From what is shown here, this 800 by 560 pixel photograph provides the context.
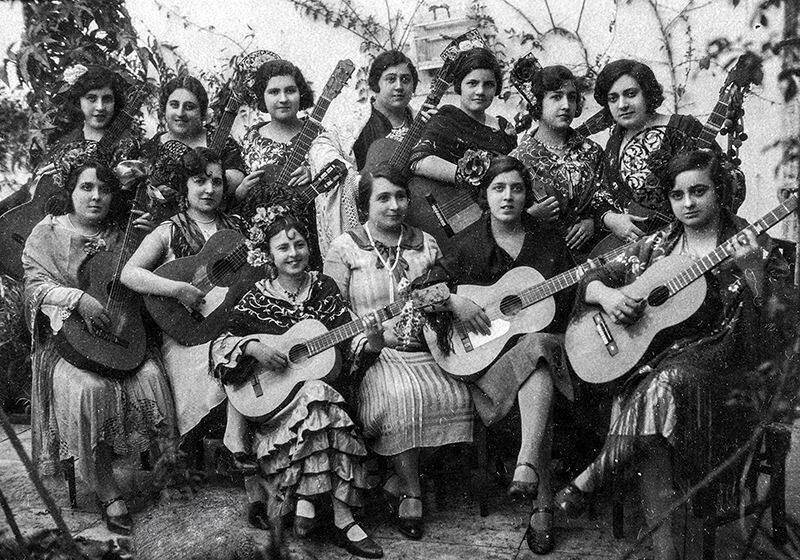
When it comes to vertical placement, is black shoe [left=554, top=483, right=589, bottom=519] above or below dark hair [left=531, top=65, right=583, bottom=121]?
below

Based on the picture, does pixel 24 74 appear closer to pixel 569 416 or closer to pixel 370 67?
pixel 370 67

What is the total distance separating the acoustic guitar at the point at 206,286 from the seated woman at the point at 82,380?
22cm

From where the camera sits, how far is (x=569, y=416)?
378 cm

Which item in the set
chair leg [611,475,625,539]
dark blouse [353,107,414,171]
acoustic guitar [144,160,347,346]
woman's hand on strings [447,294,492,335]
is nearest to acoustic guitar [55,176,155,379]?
acoustic guitar [144,160,347,346]

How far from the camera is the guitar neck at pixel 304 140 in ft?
14.8

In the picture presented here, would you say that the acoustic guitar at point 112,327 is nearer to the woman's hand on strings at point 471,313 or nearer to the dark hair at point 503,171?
the woman's hand on strings at point 471,313

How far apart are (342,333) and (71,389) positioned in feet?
4.31

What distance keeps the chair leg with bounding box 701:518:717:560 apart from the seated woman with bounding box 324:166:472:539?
3.44 ft

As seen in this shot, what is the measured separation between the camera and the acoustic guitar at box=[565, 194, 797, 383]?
3.21 meters

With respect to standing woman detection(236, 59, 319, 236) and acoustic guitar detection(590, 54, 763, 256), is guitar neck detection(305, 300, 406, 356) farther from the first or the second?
acoustic guitar detection(590, 54, 763, 256)

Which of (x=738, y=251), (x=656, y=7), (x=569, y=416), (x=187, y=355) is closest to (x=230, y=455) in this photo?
(x=187, y=355)

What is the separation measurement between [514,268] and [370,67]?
59.9 inches

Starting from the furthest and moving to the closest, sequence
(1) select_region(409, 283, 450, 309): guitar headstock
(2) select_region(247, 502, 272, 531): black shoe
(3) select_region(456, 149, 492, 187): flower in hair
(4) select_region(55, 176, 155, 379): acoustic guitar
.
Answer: (4) select_region(55, 176, 155, 379): acoustic guitar, (3) select_region(456, 149, 492, 187): flower in hair, (2) select_region(247, 502, 272, 531): black shoe, (1) select_region(409, 283, 450, 309): guitar headstock

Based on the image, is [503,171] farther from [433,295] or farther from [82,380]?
[82,380]
